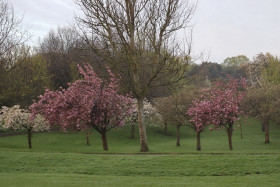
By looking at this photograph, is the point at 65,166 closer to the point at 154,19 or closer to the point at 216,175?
the point at 216,175

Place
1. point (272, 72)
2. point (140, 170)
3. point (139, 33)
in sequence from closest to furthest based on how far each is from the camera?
point (140, 170) → point (139, 33) → point (272, 72)

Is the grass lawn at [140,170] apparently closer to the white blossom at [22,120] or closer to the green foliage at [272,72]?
the white blossom at [22,120]

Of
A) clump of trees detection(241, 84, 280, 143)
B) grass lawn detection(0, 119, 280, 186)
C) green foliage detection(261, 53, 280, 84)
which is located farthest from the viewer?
green foliage detection(261, 53, 280, 84)

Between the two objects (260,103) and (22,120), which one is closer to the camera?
(22,120)

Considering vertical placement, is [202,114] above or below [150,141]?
above

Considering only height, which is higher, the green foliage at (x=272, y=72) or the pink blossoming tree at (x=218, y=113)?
the green foliage at (x=272, y=72)

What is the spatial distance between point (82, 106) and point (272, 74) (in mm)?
53286

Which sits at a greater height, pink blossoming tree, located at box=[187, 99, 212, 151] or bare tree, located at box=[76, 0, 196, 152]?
bare tree, located at box=[76, 0, 196, 152]

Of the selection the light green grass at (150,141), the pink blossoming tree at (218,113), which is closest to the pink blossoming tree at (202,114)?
the pink blossoming tree at (218,113)

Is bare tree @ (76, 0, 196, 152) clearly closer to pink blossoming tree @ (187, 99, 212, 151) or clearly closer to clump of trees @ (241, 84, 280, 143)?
pink blossoming tree @ (187, 99, 212, 151)

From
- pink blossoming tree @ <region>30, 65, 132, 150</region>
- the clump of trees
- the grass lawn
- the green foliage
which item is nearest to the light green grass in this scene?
the clump of trees

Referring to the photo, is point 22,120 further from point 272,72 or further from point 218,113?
point 272,72

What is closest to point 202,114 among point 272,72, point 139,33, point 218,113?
point 218,113

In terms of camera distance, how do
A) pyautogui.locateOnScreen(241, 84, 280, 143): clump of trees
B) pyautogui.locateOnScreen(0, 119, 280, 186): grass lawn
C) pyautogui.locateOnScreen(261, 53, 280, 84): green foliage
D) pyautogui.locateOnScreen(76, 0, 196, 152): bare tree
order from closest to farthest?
pyautogui.locateOnScreen(0, 119, 280, 186): grass lawn → pyautogui.locateOnScreen(76, 0, 196, 152): bare tree → pyautogui.locateOnScreen(241, 84, 280, 143): clump of trees → pyautogui.locateOnScreen(261, 53, 280, 84): green foliage
